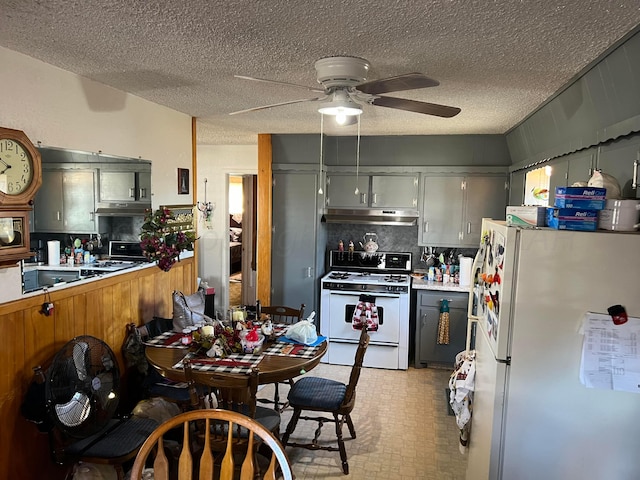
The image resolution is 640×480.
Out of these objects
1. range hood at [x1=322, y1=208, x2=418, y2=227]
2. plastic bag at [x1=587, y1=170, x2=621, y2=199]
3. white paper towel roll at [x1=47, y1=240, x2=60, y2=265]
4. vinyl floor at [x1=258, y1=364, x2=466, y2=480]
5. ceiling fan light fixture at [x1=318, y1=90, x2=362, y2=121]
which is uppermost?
ceiling fan light fixture at [x1=318, y1=90, x2=362, y2=121]

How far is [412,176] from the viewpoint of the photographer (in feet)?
16.3

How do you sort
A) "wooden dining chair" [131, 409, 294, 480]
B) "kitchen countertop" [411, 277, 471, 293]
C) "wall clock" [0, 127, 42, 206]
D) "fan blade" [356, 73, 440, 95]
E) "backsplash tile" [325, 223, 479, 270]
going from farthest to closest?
"backsplash tile" [325, 223, 479, 270]
"kitchen countertop" [411, 277, 471, 293]
"wall clock" [0, 127, 42, 206]
"fan blade" [356, 73, 440, 95]
"wooden dining chair" [131, 409, 294, 480]

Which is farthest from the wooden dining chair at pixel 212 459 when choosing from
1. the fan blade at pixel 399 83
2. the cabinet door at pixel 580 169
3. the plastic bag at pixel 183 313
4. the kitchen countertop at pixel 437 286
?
the kitchen countertop at pixel 437 286

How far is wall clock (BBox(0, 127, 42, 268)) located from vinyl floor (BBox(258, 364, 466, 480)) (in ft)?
6.87

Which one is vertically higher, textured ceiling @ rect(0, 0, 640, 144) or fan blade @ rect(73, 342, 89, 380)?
textured ceiling @ rect(0, 0, 640, 144)

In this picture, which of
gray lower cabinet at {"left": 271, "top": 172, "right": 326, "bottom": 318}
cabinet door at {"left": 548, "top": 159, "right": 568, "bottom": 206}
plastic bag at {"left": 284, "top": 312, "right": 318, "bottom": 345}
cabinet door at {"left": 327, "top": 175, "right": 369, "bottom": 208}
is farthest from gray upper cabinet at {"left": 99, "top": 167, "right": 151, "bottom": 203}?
cabinet door at {"left": 548, "top": 159, "right": 568, "bottom": 206}

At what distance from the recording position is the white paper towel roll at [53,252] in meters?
2.61

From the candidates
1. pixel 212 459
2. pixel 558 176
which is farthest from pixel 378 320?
pixel 212 459

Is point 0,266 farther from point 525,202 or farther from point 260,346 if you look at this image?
point 525,202

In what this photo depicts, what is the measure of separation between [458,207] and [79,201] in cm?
357

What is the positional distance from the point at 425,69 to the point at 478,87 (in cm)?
55

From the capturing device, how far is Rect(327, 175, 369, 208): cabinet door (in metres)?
5.07

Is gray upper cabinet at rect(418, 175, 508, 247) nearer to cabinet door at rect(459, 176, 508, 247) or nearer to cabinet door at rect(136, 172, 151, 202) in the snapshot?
cabinet door at rect(459, 176, 508, 247)

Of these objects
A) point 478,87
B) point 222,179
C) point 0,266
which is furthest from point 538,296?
point 222,179
